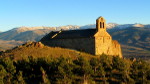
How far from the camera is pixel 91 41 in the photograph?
302ft

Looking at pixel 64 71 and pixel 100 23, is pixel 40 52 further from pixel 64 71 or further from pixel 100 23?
pixel 100 23

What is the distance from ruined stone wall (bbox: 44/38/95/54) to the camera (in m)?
92.3

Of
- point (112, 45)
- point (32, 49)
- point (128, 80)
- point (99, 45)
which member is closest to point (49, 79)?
point (128, 80)

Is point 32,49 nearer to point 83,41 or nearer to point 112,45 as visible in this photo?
point 83,41

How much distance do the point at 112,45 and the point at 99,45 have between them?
7664 mm

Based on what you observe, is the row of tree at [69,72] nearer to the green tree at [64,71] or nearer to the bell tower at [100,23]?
the green tree at [64,71]

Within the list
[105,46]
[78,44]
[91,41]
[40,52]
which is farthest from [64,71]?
[105,46]

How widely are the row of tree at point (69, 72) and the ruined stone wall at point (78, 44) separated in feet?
60.0

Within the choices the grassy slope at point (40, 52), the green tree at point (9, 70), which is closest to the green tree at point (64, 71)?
the green tree at point (9, 70)

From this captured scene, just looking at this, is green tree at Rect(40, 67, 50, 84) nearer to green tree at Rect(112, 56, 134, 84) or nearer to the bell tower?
green tree at Rect(112, 56, 134, 84)

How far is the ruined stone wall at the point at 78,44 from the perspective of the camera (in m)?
92.3

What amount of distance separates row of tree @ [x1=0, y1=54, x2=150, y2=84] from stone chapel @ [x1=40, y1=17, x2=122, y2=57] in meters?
18.1

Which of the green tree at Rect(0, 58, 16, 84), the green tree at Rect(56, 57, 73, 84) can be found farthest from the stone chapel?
the green tree at Rect(0, 58, 16, 84)

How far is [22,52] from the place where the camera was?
282ft
